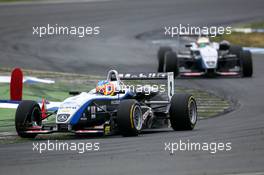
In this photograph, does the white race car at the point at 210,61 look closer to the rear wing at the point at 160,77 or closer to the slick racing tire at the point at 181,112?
the rear wing at the point at 160,77

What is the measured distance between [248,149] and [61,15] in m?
27.7

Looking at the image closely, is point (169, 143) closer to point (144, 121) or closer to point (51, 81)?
point (144, 121)

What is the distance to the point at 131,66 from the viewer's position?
29.2 metres

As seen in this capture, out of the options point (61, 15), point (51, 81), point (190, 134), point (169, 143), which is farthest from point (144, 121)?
point (61, 15)

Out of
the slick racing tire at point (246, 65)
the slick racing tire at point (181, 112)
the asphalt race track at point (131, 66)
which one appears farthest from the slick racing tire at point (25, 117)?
the slick racing tire at point (246, 65)

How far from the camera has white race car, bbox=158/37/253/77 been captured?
2584cm

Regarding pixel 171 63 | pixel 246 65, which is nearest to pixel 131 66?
pixel 171 63

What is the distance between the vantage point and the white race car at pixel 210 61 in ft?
84.8

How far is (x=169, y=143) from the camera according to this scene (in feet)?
45.6

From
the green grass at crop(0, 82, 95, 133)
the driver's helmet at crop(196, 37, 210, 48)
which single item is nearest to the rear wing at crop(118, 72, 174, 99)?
the green grass at crop(0, 82, 95, 133)

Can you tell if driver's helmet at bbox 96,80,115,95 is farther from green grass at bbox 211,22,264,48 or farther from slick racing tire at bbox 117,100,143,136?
green grass at bbox 211,22,264,48

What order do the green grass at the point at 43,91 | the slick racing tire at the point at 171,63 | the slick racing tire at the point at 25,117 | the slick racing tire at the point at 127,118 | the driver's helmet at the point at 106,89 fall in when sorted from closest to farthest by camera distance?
the slick racing tire at the point at 127,118, the slick racing tire at the point at 25,117, the driver's helmet at the point at 106,89, the green grass at the point at 43,91, the slick racing tire at the point at 171,63

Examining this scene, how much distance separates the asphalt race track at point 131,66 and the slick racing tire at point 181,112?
8.1 inches

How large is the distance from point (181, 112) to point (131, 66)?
13434 mm
